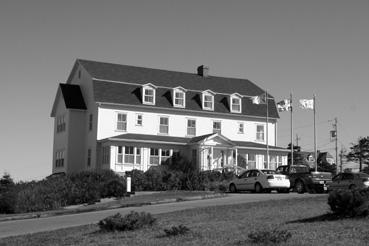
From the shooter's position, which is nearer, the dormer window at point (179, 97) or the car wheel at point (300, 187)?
the car wheel at point (300, 187)

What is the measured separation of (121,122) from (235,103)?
39.9ft

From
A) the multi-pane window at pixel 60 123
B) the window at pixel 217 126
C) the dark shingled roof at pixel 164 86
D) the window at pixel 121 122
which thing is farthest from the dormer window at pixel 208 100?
the multi-pane window at pixel 60 123

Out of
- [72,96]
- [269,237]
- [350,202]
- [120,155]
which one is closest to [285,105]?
[120,155]

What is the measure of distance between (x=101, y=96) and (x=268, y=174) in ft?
64.0

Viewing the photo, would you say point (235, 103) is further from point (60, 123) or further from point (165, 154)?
point (60, 123)

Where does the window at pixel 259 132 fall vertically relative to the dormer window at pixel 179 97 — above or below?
below

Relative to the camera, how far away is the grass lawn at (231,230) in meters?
12.2

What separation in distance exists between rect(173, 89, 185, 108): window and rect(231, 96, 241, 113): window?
17.4 ft

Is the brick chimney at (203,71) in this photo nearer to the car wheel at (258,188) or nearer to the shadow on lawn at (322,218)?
the car wheel at (258,188)

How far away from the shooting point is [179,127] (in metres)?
53.2

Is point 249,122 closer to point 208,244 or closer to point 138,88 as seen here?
point 138,88

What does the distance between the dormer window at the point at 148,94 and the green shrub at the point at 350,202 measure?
3751 centimetres

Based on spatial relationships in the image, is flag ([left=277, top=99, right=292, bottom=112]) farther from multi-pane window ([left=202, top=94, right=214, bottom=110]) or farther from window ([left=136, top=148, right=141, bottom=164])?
window ([left=136, top=148, right=141, bottom=164])

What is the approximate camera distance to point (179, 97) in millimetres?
53719
